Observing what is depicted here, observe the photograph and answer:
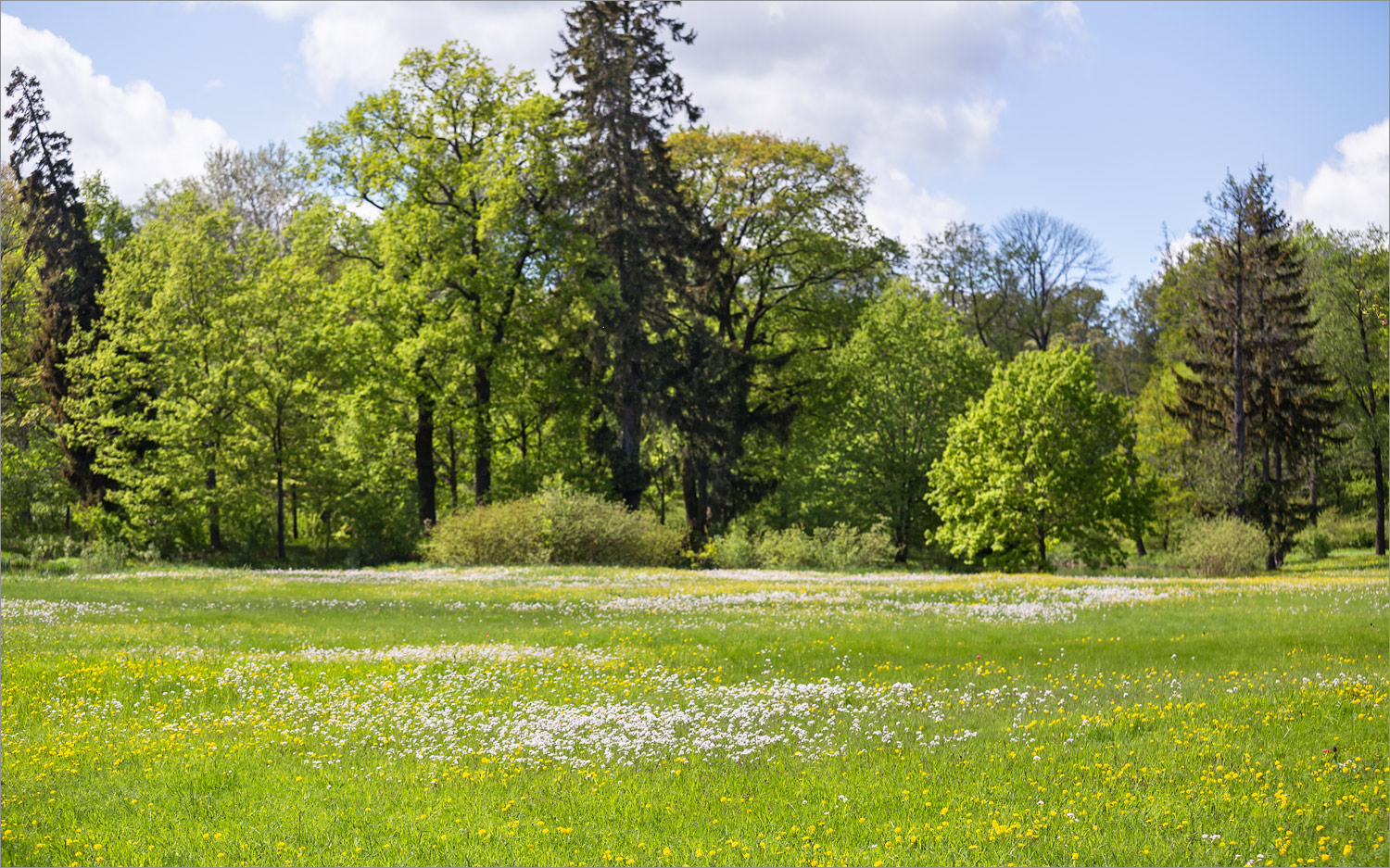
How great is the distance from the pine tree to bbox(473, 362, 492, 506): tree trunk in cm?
3004

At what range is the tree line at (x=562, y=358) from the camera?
3812 cm

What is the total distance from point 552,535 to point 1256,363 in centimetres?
3122

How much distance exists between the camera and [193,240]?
39312mm

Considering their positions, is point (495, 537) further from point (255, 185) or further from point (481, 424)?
point (255, 185)

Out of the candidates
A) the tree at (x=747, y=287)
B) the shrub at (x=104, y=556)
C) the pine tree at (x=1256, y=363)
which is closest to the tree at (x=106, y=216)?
the shrub at (x=104, y=556)

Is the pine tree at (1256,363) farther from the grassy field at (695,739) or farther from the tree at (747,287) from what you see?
the grassy field at (695,739)

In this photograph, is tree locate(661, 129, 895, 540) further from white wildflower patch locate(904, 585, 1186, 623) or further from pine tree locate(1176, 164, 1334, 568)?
white wildflower patch locate(904, 585, 1186, 623)

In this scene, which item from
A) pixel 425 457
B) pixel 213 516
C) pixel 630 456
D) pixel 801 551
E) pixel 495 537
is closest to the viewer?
pixel 495 537

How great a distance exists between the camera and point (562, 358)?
1678 inches

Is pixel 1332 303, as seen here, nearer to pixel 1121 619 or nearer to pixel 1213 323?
pixel 1213 323

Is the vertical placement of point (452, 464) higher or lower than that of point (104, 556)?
higher

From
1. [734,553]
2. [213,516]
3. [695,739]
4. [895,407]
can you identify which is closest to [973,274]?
[895,407]

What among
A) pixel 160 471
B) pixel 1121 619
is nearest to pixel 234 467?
pixel 160 471

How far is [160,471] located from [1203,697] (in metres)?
37.5
